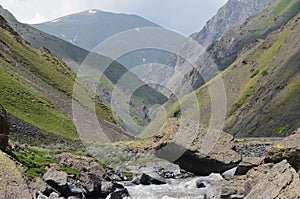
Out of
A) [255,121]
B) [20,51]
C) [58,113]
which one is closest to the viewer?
[58,113]

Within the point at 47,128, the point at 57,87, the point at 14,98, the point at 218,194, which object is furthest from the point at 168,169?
the point at 57,87

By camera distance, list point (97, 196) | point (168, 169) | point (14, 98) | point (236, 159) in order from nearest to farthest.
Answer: point (97, 196)
point (236, 159)
point (168, 169)
point (14, 98)

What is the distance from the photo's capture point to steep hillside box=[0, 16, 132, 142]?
98.9 m

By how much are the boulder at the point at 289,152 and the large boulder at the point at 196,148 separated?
13.9 metres

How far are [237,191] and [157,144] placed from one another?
20.5m

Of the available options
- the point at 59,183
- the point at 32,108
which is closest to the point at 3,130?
the point at 59,183

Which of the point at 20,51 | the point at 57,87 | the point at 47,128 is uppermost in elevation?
the point at 20,51

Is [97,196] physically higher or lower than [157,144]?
lower

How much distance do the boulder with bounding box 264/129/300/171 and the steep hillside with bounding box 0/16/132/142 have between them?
194 ft

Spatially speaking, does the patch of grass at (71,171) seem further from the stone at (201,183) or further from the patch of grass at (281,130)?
the patch of grass at (281,130)

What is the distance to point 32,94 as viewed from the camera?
126 meters

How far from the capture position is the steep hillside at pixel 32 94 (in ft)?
325

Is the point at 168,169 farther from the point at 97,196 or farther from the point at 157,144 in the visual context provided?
the point at 97,196

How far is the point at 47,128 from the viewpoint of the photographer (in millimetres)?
103438
